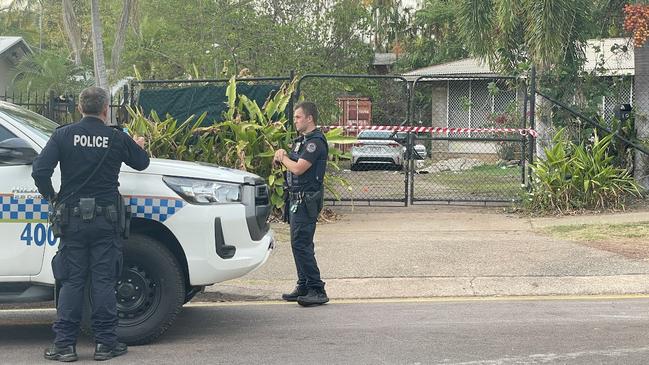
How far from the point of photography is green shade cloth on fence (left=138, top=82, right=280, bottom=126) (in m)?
12.6

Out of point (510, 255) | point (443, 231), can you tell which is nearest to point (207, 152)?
point (443, 231)

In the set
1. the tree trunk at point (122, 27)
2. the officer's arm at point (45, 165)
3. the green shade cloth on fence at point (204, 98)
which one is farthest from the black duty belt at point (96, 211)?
the tree trunk at point (122, 27)

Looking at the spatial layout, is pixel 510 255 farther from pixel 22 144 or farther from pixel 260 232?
pixel 22 144

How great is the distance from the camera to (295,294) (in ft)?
26.2

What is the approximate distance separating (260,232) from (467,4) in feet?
26.6

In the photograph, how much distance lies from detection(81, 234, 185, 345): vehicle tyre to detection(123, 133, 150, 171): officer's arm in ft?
1.89

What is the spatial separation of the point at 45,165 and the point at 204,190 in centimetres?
116

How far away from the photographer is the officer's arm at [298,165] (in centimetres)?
751

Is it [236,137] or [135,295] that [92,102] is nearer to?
[135,295]

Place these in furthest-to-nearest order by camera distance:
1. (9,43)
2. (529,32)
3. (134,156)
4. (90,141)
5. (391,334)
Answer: (9,43) < (529,32) < (391,334) < (134,156) < (90,141)

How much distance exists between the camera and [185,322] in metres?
7.30

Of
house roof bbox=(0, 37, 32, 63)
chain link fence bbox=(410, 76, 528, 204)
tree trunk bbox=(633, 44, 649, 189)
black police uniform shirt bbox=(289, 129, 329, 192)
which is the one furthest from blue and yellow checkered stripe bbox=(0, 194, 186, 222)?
house roof bbox=(0, 37, 32, 63)

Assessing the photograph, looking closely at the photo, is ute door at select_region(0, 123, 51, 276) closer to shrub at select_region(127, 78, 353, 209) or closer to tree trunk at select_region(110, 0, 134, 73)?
shrub at select_region(127, 78, 353, 209)

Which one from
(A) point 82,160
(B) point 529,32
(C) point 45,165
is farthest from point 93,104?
(B) point 529,32
